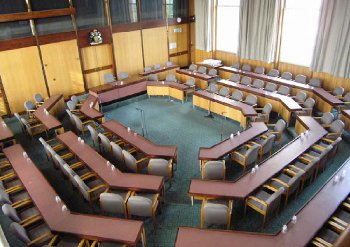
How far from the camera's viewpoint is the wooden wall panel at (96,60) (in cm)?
1222

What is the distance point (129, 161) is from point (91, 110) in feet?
11.0

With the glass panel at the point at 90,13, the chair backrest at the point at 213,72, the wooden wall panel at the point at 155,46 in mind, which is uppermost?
the glass panel at the point at 90,13

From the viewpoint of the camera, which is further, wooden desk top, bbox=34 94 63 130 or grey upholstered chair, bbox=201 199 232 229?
wooden desk top, bbox=34 94 63 130

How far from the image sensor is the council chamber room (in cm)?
527

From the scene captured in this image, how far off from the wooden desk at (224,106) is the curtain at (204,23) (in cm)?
469

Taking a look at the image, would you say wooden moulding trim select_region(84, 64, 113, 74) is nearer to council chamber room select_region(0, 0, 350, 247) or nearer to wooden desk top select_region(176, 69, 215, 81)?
council chamber room select_region(0, 0, 350, 247)

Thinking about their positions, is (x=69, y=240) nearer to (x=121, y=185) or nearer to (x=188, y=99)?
(x=121, y=185)

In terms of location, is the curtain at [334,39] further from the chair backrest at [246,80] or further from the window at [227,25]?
the window at [227,25]

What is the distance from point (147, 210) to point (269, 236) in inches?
88.6

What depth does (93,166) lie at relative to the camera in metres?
6.54

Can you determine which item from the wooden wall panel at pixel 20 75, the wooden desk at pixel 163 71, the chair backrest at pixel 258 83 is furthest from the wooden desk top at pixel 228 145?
the wooden wall panel at pixel 20 75

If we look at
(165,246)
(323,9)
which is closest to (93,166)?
(165,246)

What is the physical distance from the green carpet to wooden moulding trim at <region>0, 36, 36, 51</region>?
2.62 m

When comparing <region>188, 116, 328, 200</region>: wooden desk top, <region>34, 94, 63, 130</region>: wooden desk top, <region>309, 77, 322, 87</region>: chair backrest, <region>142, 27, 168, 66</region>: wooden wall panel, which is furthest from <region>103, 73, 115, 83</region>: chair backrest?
<region>309, 77, 322, 87</region>: chair backrest
